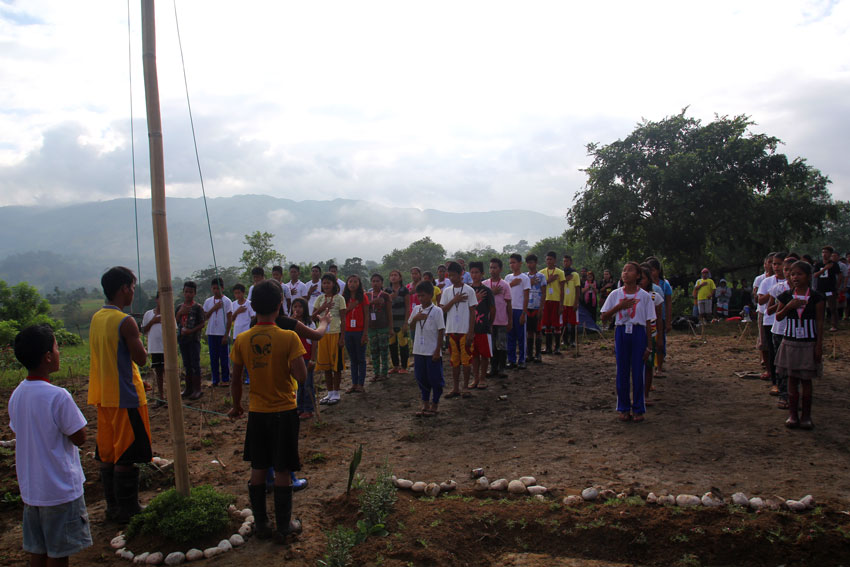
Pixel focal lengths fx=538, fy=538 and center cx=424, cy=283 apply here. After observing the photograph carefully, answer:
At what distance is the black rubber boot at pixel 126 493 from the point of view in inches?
177

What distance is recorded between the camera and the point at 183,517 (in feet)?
13.4

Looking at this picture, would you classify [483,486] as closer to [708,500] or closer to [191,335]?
[708,500]

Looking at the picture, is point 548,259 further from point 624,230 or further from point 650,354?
point 624,230

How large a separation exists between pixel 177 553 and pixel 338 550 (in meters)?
1.25

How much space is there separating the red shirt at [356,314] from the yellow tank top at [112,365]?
14.7 ft

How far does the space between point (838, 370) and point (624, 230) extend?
16333mm

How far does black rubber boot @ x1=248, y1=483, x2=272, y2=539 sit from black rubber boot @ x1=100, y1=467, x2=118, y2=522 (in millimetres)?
1408

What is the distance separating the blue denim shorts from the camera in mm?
3289

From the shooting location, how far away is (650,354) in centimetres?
686

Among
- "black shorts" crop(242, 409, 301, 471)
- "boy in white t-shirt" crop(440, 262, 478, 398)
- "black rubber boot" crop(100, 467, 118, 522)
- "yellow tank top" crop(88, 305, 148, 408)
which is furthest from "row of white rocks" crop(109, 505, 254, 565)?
"boy in white t-shirt" crop(440, 262, 478, 398)

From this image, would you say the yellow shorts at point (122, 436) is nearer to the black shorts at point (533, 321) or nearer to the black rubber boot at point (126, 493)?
the black rubber boot at point (126, 493)

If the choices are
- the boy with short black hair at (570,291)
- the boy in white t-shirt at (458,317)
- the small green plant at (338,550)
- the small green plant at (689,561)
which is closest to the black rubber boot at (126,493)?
the small green plant at (338,550)

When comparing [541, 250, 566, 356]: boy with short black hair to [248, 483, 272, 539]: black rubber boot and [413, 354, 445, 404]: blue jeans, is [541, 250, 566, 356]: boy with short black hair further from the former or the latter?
[248, 483, 272, 539]: black rubber boot

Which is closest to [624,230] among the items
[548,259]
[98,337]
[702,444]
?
[548,259]
